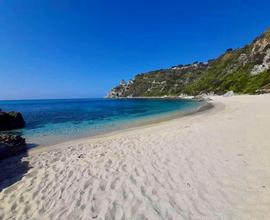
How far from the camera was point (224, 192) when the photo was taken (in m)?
5.58

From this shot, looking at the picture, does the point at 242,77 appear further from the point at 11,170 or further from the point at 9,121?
the point at 11,170

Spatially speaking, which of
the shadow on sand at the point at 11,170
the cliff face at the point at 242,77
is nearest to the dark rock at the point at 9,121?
the shadow on sand at the point at 11,170

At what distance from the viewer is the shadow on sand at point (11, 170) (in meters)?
7.39

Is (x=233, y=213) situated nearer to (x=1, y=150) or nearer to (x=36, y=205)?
(x=36, y=205)

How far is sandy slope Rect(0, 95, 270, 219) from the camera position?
4.98 meters

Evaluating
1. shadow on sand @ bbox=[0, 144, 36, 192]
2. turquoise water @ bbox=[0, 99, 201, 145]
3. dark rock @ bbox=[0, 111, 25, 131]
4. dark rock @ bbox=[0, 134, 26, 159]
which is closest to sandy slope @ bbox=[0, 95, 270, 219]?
shadow on sand @ bbox=[0, 144, 36, 192]

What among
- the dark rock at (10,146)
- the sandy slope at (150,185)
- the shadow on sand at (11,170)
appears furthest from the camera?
the dark rock at (10,146)

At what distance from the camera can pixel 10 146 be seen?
12.7m

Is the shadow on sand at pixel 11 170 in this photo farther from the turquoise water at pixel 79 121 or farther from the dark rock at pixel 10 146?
the turquoise water at pixel 79 121

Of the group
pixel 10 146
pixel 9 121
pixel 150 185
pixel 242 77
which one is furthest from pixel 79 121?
pixel 242 77

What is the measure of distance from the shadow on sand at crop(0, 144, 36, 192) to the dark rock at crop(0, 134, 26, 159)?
0.64 metres

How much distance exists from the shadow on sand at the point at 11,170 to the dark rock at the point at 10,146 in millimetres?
641

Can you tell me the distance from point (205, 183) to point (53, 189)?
15.9 feet

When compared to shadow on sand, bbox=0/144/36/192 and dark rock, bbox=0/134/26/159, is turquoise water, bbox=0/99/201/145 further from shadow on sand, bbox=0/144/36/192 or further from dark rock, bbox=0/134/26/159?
shadow on sand, bbox=0/144/36/192
